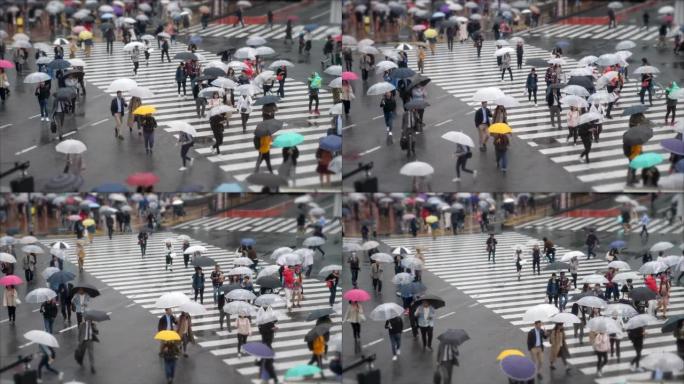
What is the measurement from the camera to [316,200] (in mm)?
62312

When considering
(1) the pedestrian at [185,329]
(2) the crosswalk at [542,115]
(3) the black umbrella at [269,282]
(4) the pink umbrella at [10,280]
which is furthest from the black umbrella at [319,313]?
(2) the crosswalk at [542,115]

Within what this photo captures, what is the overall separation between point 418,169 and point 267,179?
532 cm

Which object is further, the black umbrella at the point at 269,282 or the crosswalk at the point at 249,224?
the crosswalk at the point at 249,224

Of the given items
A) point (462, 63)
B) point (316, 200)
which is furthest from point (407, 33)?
point (316, 200)

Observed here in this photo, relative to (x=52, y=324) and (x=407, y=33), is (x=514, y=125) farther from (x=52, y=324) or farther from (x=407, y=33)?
(x=52, y=324)

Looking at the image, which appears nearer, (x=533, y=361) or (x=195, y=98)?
(x=533, y=361)

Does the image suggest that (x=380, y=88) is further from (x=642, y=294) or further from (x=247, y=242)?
(x=642, y=294)

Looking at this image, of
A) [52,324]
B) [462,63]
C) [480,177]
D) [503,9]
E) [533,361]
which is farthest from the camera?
[503,9]

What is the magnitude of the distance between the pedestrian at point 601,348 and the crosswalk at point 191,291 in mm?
8427

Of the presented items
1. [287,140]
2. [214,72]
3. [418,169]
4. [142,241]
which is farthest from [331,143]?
[142,241]

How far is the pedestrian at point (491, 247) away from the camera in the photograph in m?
60.7

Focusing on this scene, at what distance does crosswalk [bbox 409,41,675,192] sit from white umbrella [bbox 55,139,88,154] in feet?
46.0

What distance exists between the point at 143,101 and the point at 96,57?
5.91m

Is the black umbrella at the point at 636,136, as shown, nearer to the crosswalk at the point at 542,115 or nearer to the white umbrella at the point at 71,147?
the crosswalk at the point at 542,115
